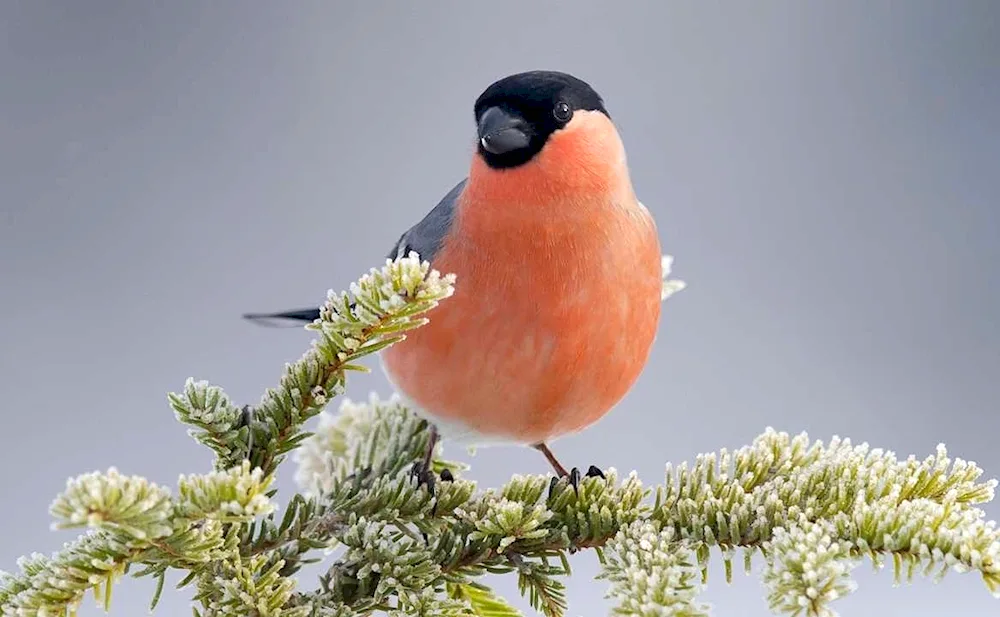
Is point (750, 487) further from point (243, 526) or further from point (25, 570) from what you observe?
point (25, 570)

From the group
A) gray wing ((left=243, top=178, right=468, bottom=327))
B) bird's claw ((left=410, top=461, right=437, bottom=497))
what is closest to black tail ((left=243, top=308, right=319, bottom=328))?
gray wing ((left=243, top=178, right=468, bottom=327))

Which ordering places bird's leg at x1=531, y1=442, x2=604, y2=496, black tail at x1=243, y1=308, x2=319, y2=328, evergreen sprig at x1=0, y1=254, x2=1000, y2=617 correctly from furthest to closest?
1. black tail at x1=243, y1=308, x2=319, y2=328
2. bird's leg at x1=531, y1=442, x2=604, y2=496
3. evergreen sprig at x1=0, y1=254, x2=1000, y2=617

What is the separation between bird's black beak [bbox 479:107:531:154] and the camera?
0.90 metres

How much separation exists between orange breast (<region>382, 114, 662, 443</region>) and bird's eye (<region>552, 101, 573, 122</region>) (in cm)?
7

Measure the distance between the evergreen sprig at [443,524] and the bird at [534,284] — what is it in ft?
0.39

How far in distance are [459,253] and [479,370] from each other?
112mm

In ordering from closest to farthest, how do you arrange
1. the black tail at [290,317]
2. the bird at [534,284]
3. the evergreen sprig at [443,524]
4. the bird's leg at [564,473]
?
1. the evergreen sprig at [443,524]
2. the bird's leg at [564,473]
3. the bird at [534,284]
4. the black tail at [290,317]

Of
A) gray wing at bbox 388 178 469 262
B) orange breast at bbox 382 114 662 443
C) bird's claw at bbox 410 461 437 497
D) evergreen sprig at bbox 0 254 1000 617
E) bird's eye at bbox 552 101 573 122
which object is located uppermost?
bird's eye at bbox 552 101 573 122

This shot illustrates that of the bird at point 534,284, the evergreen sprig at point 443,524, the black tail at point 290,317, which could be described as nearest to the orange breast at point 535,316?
the bird at point 534,284

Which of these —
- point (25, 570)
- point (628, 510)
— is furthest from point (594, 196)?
point (25, 570)

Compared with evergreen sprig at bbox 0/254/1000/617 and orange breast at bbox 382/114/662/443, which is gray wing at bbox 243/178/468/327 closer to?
orange breast at bbox 382/114/662/443

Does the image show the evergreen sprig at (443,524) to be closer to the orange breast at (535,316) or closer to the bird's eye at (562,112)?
the orange breast at (535,316)

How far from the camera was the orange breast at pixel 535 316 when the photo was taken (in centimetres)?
86

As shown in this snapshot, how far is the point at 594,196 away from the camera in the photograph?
3.04 feet
